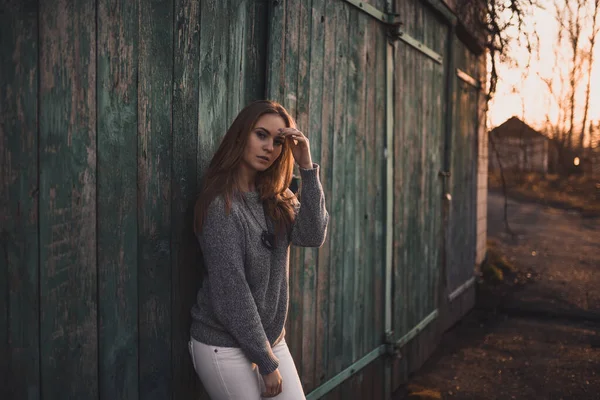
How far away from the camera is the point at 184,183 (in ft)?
6.96

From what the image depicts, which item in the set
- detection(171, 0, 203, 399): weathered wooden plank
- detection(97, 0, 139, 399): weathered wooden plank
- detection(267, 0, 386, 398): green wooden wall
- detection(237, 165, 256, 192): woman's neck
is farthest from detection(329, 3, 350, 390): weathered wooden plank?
detection(97, 0, 139, 399): weathered wooden plank

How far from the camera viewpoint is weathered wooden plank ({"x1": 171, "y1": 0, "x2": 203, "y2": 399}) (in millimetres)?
2070

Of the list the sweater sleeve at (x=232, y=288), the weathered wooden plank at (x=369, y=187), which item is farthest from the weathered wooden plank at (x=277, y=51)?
the weathered wooden plank at (x=369, y=187)

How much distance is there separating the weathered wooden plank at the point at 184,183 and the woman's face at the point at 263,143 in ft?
0.83

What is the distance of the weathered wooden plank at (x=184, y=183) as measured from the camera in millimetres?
2070

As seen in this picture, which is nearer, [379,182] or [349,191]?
[349,191]

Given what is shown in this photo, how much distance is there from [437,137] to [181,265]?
392cm

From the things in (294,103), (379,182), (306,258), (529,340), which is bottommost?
(529,340)

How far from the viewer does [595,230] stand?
1439 centimetres

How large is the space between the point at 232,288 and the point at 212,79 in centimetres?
92

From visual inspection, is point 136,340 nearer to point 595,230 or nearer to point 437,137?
point 437,137

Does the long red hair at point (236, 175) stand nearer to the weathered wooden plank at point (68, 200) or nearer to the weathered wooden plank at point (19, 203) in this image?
the weathered wooden plank at point (68, 200)

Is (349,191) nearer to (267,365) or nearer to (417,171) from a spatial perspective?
(417,171)

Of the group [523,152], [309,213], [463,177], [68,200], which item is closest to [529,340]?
[463,177]
